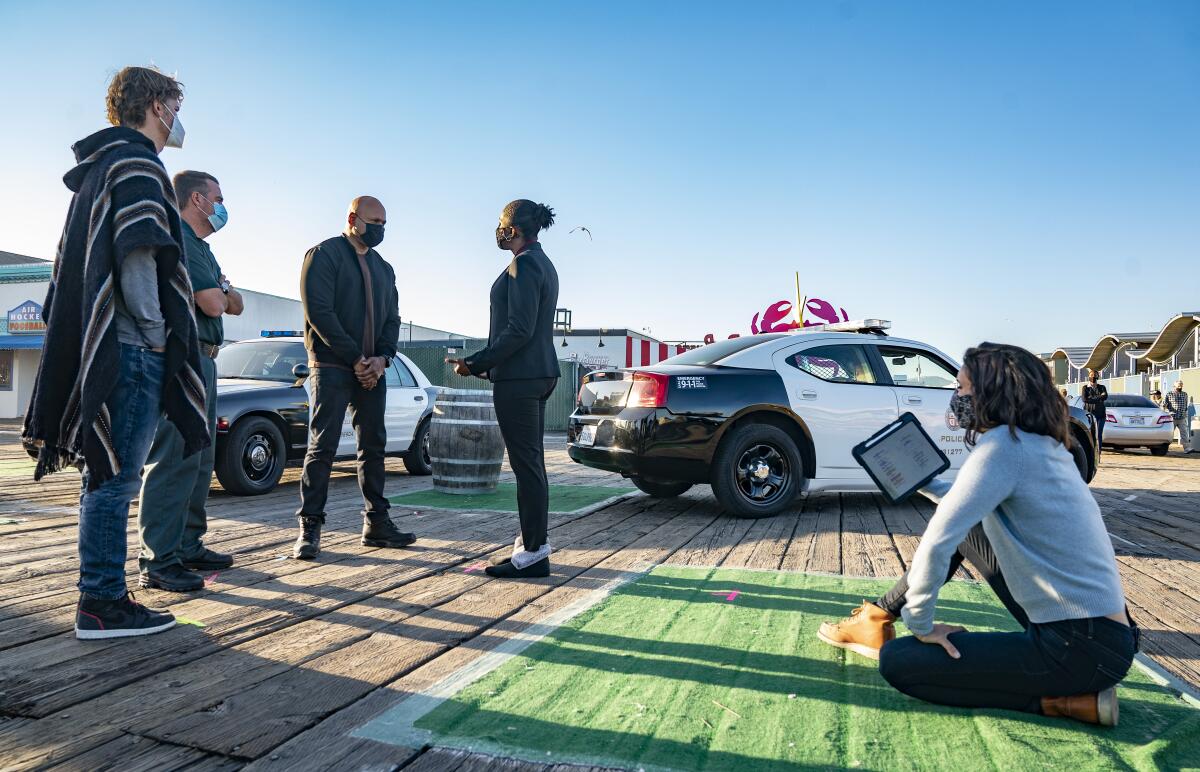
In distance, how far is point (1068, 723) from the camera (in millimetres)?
2289

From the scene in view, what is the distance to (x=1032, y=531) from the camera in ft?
7.48

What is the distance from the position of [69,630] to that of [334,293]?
2186mm

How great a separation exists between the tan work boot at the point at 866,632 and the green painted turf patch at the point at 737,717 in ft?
0.15

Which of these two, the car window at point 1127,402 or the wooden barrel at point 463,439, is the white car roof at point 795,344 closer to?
the wooden barrel at point 463,439

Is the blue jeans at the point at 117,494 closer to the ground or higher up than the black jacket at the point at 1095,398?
closer to the ground

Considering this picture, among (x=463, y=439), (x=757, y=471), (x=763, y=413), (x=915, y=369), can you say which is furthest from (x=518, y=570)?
(x=915, y=369)

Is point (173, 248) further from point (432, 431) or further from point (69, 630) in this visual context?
point (432, 431)

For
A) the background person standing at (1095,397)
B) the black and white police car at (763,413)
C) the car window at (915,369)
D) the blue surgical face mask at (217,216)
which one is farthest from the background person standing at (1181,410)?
the blue surgical face mask at (217,216)

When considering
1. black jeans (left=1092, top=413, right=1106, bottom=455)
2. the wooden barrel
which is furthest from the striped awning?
the wooden barrel

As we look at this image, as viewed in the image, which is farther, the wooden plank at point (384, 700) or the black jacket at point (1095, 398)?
the black jacket at point (1095, 398)

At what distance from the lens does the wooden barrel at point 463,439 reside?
7.38m

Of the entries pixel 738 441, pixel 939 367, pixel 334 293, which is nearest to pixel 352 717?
pixel 334 293

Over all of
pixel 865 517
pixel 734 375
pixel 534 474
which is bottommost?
pixel 865 517

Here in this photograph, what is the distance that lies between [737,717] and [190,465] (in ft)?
9.61
